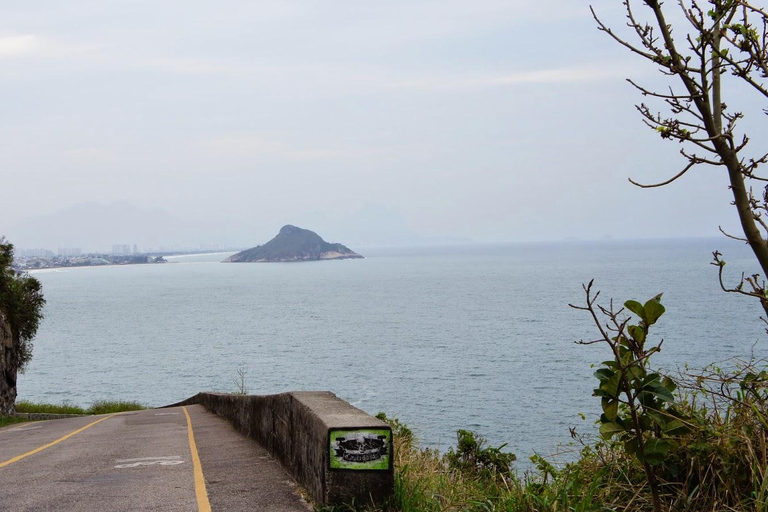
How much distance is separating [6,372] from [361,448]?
30.4 m

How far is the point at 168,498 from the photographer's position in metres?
7.26

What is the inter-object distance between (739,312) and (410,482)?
7835 cm

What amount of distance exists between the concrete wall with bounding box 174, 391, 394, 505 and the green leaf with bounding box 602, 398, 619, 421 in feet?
6.13

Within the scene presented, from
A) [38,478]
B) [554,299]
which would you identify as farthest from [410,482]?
[554,299]

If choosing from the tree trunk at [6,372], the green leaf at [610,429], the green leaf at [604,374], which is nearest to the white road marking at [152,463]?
the green leaf at [610,429]

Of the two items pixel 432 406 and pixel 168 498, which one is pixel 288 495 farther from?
pixel 432 406

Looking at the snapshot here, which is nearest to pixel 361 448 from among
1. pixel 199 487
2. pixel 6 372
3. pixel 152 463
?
pixel 199 487

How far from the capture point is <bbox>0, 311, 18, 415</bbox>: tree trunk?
29953 millimetres

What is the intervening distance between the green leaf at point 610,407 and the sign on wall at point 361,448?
1882mm

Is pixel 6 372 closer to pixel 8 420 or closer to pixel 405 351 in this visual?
pixel 8 420

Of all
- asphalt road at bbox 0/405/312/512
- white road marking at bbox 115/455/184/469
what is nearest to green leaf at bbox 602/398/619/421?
asphalt road at bbox 0/405/312/512

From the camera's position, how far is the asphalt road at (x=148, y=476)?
7023 millimetres

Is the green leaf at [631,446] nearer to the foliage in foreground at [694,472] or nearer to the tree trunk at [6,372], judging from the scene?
the foliage in foreground at [694,472]

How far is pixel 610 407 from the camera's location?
14.5 feet
